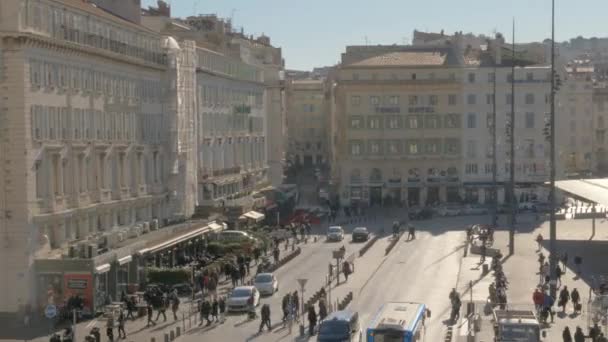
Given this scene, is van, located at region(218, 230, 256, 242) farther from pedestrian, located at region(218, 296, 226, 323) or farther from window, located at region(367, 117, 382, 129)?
window, located at region(367, 117, 382, 129)

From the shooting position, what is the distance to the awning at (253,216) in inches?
3078

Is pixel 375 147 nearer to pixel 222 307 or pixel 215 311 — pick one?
pixel 222 307

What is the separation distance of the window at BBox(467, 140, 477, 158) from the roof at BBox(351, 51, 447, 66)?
23.9 feet

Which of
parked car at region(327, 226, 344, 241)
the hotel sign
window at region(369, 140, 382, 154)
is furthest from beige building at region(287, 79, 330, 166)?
parked car at region(327, 226, 344, 241)

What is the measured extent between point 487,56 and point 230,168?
34.8 meters

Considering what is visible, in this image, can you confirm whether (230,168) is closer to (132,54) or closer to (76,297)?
(132,54)

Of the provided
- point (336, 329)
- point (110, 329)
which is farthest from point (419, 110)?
point (336, 329)

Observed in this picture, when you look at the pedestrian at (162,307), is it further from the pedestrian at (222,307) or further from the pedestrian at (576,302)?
the pedestrian at (576,302)

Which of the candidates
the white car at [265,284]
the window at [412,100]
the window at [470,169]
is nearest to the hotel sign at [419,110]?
the window at [412,100]

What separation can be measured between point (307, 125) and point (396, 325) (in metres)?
146

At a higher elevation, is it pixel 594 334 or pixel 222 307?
pixel 594 334

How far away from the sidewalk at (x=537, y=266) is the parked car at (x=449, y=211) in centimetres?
1135

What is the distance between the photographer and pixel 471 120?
112 m

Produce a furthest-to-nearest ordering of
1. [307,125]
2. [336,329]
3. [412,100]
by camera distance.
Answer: [307,125] < [412,100] < [336,329]
